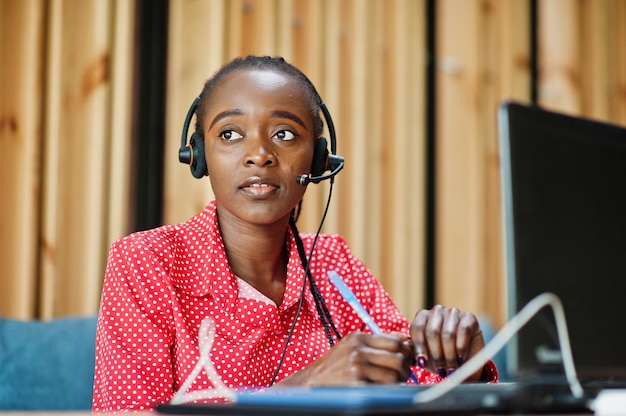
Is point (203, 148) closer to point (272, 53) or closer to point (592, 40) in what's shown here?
point (272, 53)

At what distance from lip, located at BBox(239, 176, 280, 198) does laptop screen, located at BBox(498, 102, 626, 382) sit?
26.5 inches

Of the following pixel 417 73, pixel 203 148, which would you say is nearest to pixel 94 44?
pixel 203 148

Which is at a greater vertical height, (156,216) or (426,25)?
(426,25)

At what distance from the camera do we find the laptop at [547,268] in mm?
834

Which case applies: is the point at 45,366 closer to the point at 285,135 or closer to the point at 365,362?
the point at 285,135

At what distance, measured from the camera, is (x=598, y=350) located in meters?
0.89

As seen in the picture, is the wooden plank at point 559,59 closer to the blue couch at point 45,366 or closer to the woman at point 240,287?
the woman at point 240,287

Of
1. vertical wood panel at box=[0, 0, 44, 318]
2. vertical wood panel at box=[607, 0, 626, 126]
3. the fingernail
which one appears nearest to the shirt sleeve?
the fingernail

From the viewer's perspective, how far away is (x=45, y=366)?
1822mm

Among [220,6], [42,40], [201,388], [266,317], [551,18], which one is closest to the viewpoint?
[201,388]

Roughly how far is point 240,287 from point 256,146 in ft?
0.85

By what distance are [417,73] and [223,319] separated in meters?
1.50

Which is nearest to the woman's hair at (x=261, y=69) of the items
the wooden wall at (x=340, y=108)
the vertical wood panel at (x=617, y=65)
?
the wooden wall at (x=340, y=108)

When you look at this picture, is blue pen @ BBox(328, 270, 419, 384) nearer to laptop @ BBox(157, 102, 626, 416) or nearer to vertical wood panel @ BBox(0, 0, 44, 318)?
laptop @ BBox(157, 102, 626, 416)
